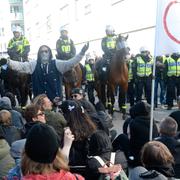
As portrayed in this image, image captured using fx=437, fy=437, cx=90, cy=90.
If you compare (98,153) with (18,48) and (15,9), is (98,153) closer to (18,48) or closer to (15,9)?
(18,48)

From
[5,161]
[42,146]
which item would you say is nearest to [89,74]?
[5,161]

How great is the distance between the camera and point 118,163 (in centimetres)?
392

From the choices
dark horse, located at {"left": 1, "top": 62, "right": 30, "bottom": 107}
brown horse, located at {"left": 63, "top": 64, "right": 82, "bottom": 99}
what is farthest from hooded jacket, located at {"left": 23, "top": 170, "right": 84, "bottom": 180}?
dark horse, located at {"left": 1, "top": 62, "right": 30, "bottom": 107}

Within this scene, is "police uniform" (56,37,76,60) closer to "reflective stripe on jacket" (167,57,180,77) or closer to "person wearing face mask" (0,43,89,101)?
"person wearing face mask" (0,43,89,101)

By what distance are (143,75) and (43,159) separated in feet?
36.3

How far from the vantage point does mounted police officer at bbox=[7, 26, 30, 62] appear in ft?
40.1

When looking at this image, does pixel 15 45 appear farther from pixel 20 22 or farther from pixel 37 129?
pixel 20 22

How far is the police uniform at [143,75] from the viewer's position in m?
13.2

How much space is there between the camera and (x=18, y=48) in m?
12.3

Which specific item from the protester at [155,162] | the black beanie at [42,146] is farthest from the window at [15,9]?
the black beanie at [42,146]

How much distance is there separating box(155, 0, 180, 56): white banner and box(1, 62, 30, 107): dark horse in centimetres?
683

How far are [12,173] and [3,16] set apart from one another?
A: 68.3m

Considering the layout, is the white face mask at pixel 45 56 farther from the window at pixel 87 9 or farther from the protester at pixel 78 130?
the window at pixel 87 9

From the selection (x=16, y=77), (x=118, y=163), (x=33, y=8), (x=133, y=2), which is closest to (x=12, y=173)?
(x=118, y=163)
